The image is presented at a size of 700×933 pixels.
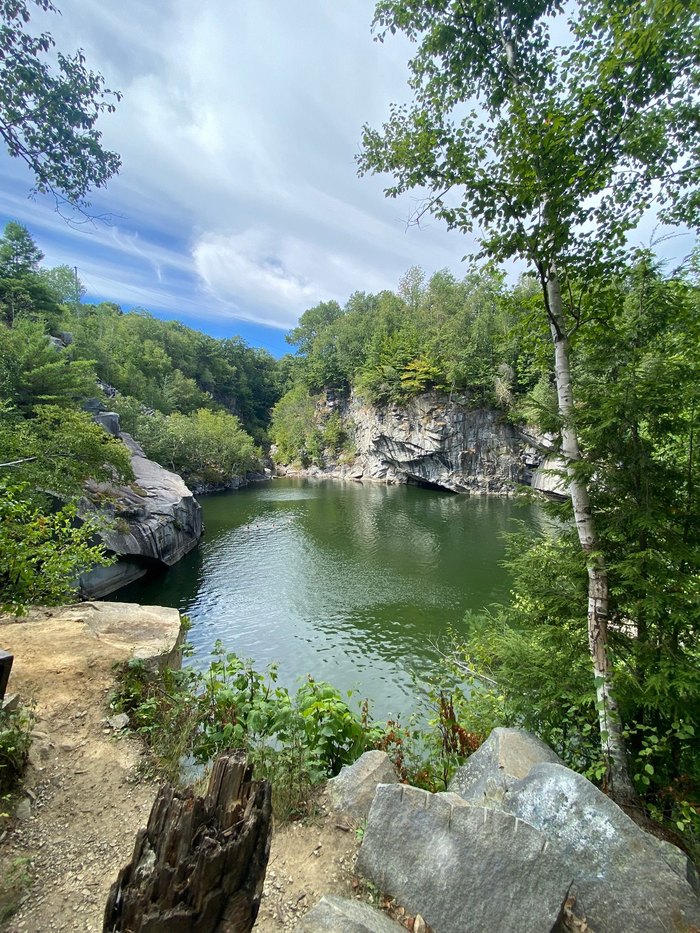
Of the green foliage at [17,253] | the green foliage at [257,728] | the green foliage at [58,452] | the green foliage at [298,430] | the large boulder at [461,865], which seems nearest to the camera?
the large boulder at [461,865]

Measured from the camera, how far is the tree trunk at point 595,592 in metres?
3.32

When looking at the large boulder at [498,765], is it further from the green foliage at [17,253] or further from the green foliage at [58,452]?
the green foliage at [17,253]

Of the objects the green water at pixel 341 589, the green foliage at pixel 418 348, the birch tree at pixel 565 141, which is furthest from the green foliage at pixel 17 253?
the birch tree at pixel 565 141

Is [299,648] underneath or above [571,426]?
underneath

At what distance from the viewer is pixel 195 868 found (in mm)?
1665

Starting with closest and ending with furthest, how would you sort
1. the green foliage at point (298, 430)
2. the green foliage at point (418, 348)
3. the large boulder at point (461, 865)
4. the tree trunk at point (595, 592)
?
the large boulder at point (461, 865), the tree trunk at point (595, 592), the green foliage at point (418, 348), the green foliage at point (298, 430)

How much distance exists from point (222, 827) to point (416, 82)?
6.77m

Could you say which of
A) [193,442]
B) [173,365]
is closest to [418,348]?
[193,442]

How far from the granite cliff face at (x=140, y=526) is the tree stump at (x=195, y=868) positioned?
13.1 m

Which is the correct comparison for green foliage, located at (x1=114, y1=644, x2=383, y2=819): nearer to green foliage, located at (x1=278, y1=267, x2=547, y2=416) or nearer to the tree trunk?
the tree trunk

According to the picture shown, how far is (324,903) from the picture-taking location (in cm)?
240

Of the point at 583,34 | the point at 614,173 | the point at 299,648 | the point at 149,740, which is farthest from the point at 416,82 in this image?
the point at 299,648

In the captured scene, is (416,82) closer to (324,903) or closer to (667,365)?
(667,365)

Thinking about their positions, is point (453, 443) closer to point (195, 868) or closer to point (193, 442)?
point (193, 442)
